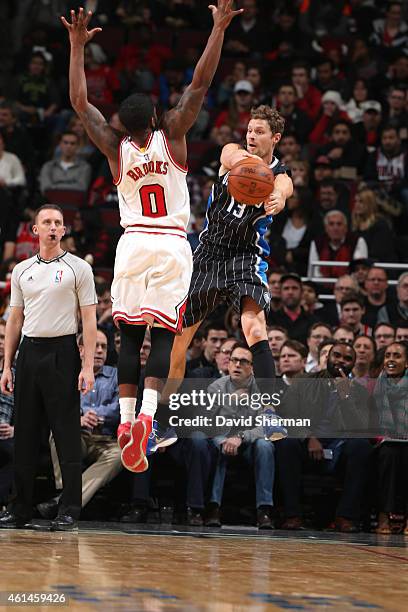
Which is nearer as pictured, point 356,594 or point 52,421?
point 356,594

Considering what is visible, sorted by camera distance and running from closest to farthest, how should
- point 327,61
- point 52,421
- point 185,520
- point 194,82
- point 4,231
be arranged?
point 194,82, point 52,421, point 185,520, point 4,231, point 327,61

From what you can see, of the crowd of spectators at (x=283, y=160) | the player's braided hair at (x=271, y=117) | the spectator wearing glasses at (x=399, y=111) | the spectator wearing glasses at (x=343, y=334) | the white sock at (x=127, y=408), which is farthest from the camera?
the spectator wearing glasses at (x=399, y=111)

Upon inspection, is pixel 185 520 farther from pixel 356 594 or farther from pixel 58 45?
pixel 58 45

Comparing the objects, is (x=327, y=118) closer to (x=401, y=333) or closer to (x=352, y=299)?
(x=352, y=299)

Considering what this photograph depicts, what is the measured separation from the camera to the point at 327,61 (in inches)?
683

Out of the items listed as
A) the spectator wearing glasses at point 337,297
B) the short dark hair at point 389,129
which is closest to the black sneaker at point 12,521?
the spectator wearing glasses at point 337,297

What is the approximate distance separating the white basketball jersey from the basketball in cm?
39

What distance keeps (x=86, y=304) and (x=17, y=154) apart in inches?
314

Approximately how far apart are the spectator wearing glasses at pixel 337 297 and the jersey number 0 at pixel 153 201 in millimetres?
5068

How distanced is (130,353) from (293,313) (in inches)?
194

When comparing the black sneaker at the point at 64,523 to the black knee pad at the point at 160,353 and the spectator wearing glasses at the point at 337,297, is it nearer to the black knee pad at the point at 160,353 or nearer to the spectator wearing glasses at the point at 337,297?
the black knee pad at the point at 160,353

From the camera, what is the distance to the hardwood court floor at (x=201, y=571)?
5035mm

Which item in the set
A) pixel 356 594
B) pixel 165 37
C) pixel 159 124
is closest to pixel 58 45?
pixel 165 37

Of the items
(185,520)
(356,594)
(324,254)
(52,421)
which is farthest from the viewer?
(324,254)
